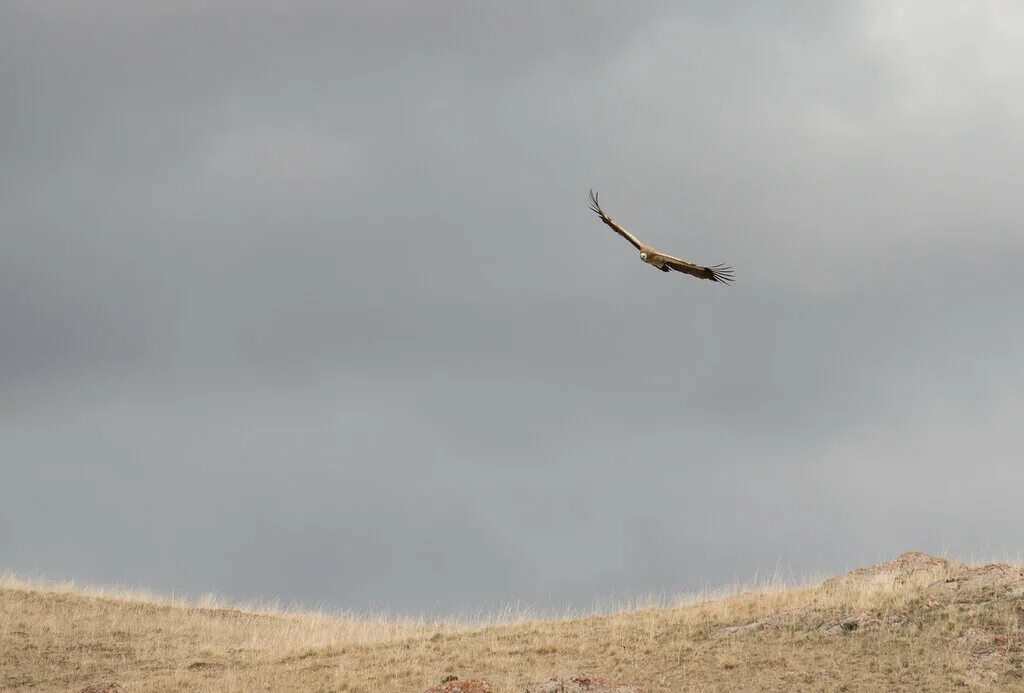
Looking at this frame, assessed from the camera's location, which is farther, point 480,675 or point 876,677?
point 480,675

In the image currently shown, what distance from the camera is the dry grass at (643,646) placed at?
23.0 meters

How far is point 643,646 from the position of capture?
25734 millimetres

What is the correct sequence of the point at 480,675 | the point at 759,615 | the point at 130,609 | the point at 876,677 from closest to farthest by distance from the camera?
the point at 876,677
the point at 480,675
the point at 759,615
the point at 130,609

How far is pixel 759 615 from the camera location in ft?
88.4

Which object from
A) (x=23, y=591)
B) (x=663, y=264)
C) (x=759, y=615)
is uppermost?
(x=663, y=264)

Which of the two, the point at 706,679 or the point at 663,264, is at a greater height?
the point at 663,264

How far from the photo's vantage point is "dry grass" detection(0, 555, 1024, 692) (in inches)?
904

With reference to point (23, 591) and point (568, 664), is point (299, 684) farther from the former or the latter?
point (23, 591)

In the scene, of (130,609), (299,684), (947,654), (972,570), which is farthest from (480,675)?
(130,609)

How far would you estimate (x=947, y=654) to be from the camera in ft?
75.1

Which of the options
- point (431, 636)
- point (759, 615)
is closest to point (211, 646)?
point (431, 636)

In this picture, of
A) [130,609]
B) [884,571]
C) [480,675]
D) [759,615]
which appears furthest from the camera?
[130,609]

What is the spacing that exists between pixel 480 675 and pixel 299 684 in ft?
12.7

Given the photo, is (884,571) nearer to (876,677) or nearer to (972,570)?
(972,570)
